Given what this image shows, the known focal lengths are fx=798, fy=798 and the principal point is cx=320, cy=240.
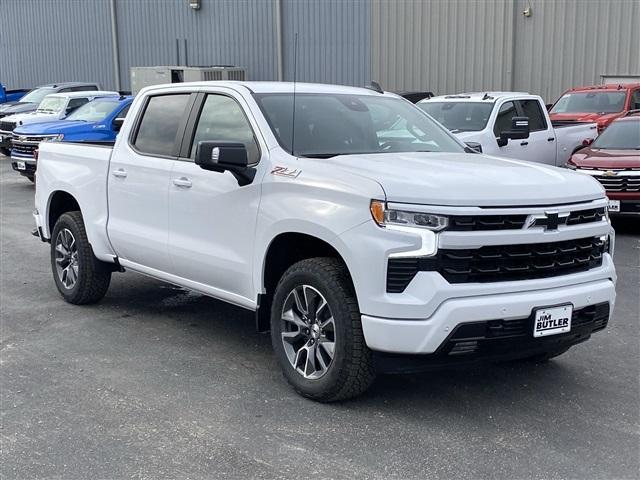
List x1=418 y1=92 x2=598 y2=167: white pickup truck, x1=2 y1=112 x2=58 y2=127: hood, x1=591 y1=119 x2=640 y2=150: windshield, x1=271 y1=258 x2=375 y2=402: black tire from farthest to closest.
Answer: x1=2 y1=112 x2=58 y2=127: hood → x1=418 y1=92 x2=598 y2=167: white pickup truck → x1=591 y1=119 x2=640 y2=150: windshield → x1=271 y1=258 x2=375 y2=402: black tire

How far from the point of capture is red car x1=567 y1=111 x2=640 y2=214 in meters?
10.4

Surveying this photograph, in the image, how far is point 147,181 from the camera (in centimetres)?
603

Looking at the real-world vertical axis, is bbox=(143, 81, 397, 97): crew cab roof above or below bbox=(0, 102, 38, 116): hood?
above

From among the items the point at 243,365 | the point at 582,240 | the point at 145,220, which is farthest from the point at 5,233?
the point at 582,240

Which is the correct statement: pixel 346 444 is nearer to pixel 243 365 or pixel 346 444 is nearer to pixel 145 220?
pixel 243 365

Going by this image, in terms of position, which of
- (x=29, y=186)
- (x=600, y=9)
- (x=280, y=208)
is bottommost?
(x=29, y=186)

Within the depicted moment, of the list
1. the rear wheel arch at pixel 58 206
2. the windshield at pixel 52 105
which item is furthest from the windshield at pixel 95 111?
the rear wheel arch at pixel 58 206

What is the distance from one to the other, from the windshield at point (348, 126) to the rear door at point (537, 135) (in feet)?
23.3

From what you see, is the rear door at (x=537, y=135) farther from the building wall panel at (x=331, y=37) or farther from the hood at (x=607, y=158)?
the building wall panel at (x=331, y=37)

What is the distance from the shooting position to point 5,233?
36.7 ft

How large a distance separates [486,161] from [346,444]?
Answer: 2.14 metres

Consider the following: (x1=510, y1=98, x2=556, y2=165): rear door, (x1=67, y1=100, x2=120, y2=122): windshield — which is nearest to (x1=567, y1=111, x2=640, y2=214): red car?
(x1=510, y1=98, x2=556, y2=165): rear door

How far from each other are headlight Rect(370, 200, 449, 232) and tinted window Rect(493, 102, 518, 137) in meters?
8.50

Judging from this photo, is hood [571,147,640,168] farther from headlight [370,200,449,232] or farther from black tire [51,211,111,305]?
headlight [370,200,449,232]
